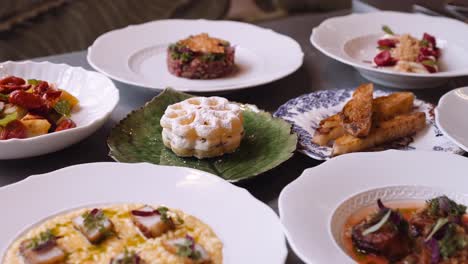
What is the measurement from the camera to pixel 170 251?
1.25 metres

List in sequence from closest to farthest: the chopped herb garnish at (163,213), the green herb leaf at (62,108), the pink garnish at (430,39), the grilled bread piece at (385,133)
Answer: the chopped herb garnish at (163,213), the grilled bread piece at (385,133), the green herb leaf at (62,108), the pink garnish at (430,39)

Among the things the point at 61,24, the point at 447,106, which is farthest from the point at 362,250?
the point at 61,24

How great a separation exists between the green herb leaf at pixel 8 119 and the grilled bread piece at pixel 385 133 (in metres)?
0.88

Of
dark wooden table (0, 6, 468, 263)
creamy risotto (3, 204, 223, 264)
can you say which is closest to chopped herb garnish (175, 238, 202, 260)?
creamy risotto (3, 204, 223, 264)

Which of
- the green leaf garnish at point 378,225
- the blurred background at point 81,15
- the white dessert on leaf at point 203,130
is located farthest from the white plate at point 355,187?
the blurred background at point 81,15

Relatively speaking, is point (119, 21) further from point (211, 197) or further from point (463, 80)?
point (211, 197)

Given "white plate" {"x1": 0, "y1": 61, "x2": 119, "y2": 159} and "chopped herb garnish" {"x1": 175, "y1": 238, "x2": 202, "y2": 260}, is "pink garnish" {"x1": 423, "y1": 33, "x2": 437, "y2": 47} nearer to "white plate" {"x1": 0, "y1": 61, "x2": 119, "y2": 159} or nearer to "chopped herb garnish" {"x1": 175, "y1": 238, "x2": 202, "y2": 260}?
"white plate" {"x1": 0, "y1": 61, "x2": 119, "y2": 159}

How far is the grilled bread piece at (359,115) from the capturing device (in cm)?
171

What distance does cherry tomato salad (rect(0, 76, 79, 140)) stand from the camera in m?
1.65

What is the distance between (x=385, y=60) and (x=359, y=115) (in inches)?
25.4

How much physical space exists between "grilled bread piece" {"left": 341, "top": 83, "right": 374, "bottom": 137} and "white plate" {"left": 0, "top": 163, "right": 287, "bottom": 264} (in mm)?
495

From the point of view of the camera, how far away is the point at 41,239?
1.24m

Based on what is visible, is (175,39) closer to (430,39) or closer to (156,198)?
(430,39)

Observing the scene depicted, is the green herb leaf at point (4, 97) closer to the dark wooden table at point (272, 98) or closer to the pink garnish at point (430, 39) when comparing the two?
the dark wooden table at point (272, 98)
